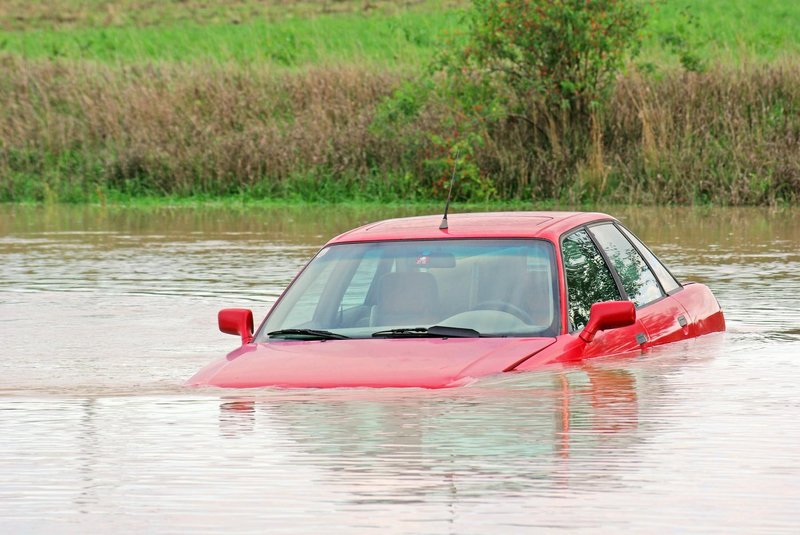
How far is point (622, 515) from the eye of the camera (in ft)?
18.1

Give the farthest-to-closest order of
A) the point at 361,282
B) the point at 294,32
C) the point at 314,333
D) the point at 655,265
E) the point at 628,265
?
1. the point at 294,32
2. the point at 655,265
3. the point at 628,265
4. the point at 361,282
5. the point at 314,333

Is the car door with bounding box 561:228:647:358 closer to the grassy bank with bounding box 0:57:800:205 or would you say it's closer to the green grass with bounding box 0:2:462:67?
the grassy bank with bounding box 0:57:800:205

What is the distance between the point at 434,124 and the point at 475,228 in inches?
828

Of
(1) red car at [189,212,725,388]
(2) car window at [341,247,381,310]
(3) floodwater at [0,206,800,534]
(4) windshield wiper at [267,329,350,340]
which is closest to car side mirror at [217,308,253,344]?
(1) red car at [189,212,725,388]

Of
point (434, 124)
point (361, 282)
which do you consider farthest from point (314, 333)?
point (434, 124)

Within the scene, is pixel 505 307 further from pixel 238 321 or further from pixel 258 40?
pixel 258 40

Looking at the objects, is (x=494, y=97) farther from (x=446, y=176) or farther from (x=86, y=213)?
(x=86, y=213)

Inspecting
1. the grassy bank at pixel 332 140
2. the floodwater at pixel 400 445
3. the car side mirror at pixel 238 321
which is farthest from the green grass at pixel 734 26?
the car side mirror at pixel 238 321

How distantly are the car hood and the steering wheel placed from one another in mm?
261

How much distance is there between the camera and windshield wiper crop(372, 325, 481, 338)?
8258 millimetres

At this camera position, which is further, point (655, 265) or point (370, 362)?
point (655, 265)

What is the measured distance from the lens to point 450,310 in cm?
859

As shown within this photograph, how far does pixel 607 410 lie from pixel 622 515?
2245mm

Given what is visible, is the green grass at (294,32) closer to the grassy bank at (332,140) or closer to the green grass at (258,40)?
the green grass at (258,40)
